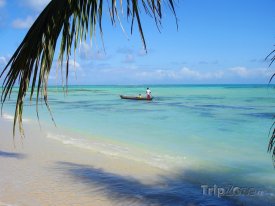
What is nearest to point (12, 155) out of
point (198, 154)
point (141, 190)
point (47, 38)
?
point (141, 190)

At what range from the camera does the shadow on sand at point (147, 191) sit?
4.87 m

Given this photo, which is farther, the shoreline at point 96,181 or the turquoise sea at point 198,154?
the turquoise sea at point 198,154

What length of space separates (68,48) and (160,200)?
13.1ft

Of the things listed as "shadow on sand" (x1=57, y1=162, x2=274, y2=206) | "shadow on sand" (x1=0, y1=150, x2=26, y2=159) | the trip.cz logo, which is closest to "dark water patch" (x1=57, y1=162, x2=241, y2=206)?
"shadow on sand" (x1=57, y1=162, x2=274, y2=206)

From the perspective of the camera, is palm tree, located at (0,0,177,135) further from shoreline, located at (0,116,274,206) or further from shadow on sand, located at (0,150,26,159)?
shadow on sand, located at (0,150,26,159)

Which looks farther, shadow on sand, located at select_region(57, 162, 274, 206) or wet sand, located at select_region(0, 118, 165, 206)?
shadow on sand, located at select_region(57, 162, 274, 206)

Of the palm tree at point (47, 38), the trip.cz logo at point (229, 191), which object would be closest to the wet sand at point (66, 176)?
the trip.cz logo at point (229, 191)

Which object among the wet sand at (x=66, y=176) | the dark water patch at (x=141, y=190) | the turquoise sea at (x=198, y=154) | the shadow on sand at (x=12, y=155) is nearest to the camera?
the wet sand at (x=66, y=176)

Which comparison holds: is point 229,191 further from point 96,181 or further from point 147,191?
point 96,181

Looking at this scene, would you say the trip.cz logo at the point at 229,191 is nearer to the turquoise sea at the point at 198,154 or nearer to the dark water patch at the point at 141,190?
the turquoise sea at the point at 198,154

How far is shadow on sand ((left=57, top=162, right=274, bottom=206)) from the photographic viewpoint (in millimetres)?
4871

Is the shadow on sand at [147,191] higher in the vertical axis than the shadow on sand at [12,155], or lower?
lower

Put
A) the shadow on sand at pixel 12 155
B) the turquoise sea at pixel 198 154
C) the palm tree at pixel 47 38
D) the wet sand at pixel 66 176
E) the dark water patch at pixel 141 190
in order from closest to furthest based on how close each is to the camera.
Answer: the palm tree at pixel 47 38
the wet sand at pixel 66 176
the dark water patch at pixel 141 190
the turquoise sea at pixel 198 154
the shadow on sand at pixel 12 155

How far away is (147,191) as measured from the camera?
5219 millimetres
